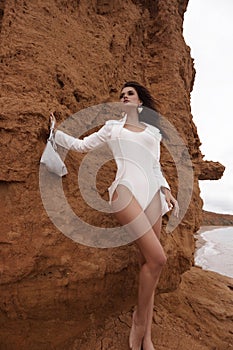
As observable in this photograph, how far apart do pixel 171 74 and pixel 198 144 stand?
125 cm

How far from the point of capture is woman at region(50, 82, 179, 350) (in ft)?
7.28

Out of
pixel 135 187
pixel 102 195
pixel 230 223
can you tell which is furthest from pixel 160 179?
pixel 230 223

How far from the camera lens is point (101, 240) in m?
2.51

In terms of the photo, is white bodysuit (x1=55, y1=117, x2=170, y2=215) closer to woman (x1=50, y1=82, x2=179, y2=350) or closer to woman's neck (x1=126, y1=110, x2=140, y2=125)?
woman (x1=50, y1=82, x2=179, y2=350)

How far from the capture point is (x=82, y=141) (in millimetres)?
2521

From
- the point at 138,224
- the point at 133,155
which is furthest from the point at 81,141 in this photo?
the point at 138,224

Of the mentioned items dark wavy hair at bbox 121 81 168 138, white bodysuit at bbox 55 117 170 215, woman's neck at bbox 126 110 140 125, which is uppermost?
dark wavy hair at bbox 121 81 168 138

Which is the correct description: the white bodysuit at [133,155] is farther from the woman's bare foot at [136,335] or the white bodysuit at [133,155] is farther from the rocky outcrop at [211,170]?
the rocky outcrop at [211,170]

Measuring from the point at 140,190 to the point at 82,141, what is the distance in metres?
0.64

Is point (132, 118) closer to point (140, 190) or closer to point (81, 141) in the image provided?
point (81, 141)

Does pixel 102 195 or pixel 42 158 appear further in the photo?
pixel 102 195

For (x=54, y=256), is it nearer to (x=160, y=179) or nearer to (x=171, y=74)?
(x=160, y=179)

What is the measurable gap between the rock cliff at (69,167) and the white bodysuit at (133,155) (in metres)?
0.28

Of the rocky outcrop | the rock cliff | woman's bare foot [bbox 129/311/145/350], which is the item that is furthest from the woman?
the rocky outcrop
